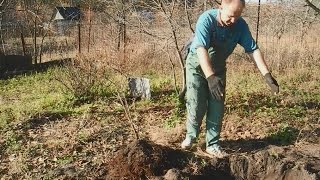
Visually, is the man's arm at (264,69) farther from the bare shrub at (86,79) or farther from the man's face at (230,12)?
the bare shrub at (86,79)

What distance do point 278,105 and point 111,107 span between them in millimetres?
2542

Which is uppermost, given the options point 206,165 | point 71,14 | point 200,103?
point 71,14

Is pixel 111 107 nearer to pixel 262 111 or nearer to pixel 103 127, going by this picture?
pixel 103 127

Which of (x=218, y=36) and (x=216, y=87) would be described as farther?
(x=218, y=36)

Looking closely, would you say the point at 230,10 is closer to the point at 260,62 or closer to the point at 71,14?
the point at 260,62

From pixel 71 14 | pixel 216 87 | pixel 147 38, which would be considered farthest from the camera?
pixel 71 14

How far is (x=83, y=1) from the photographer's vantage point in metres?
18.1

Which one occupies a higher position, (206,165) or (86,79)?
(86,79)

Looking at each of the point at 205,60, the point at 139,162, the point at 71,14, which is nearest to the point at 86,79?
the point at 139,162

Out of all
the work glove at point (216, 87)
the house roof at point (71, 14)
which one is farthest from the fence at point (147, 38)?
the work glove at point (216, 87)

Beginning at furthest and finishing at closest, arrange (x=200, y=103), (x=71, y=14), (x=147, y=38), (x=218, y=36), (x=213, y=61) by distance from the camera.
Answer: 1. (x=71, y=14)
2. (x=147, y=38)
3. (x=200, y=103)
4. (x=213, y=61)
5. (x=218, y=36)

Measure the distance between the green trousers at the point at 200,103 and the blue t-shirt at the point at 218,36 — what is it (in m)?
0.16

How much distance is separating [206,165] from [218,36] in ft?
4.07

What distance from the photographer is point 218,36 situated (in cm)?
374
